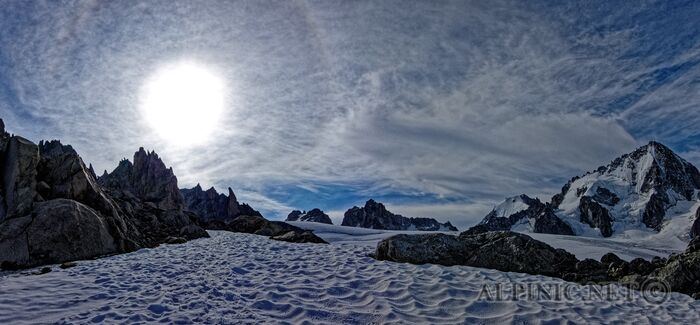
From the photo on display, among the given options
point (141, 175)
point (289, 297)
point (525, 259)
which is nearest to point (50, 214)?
point (289, 297)

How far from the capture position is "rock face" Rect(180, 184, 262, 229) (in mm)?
120562

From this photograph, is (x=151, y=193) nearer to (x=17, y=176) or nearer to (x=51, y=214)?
(x=17, y=176)

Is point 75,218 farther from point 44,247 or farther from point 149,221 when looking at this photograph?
point 149,221

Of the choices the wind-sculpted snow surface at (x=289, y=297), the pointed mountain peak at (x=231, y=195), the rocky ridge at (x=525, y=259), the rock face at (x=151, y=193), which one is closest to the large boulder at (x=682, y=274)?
the rocky ridge at (x=525, y=259)

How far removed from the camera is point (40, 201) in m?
19.4

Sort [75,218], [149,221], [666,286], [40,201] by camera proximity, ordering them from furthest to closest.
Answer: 1. [149,221]
2. [40,201]
3. [75,218]
4. [666,286]

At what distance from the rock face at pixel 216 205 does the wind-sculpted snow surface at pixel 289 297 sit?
108200 millimetres

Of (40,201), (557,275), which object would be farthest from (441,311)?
(40,201)

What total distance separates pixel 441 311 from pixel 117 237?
1722 cm

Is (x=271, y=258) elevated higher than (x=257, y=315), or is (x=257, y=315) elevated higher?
(x=271, y=258)

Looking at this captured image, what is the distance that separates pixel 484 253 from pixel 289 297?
990 centimetres

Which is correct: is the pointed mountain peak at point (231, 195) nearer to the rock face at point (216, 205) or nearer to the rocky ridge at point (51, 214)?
the rock face at point (216, 205)

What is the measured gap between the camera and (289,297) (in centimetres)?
Result: 1139

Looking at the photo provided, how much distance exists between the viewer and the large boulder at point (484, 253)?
16.6m
